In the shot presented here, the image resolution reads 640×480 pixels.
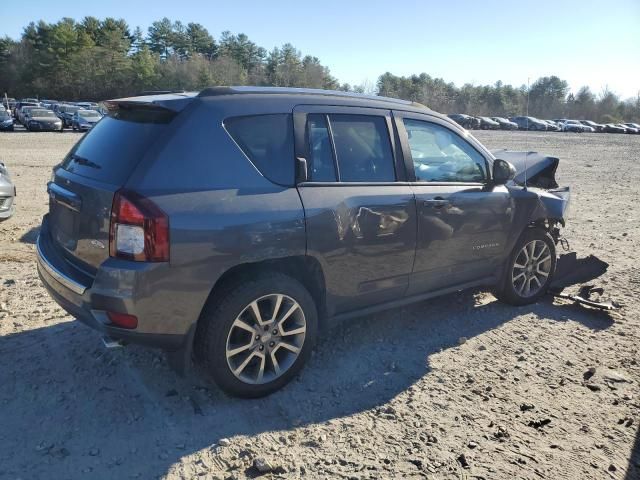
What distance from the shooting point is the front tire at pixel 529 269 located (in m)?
5.00

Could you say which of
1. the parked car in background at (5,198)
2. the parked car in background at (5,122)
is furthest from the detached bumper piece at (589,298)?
the parked car in background at (5,122)

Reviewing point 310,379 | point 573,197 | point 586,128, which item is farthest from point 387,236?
point 586,128

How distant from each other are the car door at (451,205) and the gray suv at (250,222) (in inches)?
0.7

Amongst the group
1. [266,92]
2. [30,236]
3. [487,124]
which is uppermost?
[487,124]

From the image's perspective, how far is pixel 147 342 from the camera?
2.98 m

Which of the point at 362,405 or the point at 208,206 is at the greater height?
the point at 208,206

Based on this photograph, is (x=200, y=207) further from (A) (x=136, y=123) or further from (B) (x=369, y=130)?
(B) (x=369, y=130)

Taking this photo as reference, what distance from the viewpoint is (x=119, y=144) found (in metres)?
3.22

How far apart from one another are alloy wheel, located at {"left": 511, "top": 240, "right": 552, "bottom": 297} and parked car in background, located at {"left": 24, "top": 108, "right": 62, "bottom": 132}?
32687 millimetres

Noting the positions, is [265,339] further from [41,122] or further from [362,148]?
[41,122]

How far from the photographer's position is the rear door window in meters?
3.71

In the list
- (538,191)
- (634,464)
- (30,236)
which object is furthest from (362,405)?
(30,236)

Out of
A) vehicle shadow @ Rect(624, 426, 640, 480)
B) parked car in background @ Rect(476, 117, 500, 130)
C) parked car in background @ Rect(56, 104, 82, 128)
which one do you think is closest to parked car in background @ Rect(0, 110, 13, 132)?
parked car in background @ Rect(56, 104, 82, 128)

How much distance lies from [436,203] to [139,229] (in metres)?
2.30
